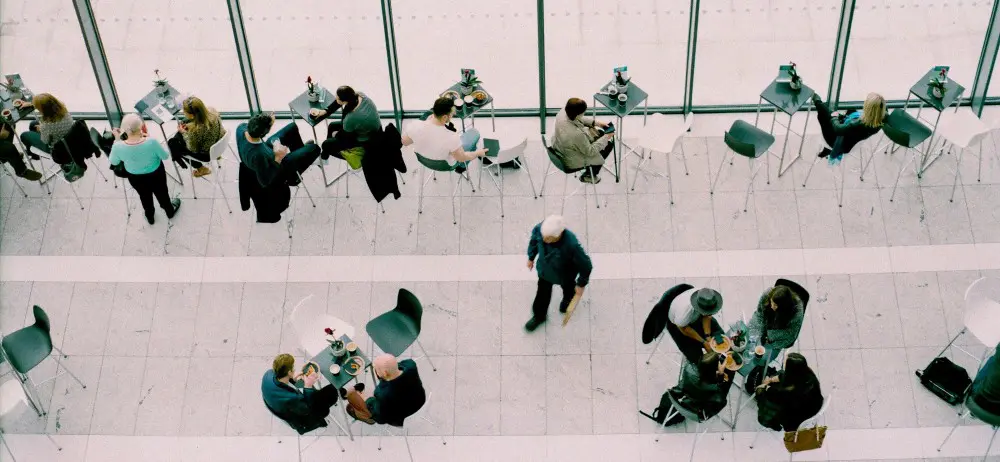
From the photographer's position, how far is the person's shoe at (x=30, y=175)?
33.4 ft

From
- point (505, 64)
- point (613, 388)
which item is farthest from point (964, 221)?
point (505, 64)

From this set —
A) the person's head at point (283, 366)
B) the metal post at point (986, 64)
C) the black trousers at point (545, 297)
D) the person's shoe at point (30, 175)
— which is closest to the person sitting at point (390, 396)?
the person's head at point (283, 366)

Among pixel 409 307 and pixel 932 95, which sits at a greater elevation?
pixel 932 95

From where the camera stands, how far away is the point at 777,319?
820 cm

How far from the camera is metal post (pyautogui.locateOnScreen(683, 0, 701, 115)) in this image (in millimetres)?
10266

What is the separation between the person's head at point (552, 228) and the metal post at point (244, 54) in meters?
4.02

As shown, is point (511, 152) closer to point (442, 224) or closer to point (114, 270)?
point (442, 224)

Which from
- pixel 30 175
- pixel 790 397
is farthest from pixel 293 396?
pixel 30 175

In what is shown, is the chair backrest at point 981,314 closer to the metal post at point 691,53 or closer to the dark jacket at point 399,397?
the metal post at point 691,53

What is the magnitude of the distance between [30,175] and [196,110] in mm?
2011

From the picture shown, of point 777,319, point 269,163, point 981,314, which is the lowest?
point 981,314

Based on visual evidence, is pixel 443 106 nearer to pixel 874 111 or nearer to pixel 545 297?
pixel 545 297

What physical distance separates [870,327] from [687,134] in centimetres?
259

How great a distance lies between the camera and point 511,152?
9641 mm
